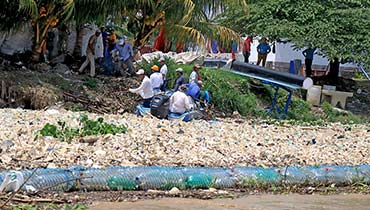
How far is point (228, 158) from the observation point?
35.5ft

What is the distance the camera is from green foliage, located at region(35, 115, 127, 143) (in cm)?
1074

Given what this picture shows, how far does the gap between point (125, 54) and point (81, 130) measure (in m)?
10.0

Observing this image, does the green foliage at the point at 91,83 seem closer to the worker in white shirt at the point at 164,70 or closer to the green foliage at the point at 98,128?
the worker in white shirt at the point at 164,70

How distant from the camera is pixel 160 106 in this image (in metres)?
15.2

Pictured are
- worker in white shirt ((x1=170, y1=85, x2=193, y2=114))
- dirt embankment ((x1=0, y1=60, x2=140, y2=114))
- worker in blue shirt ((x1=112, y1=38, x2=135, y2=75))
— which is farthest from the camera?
worker in blue shirt ((x1=112, y1=38, x2=135, y2=75))

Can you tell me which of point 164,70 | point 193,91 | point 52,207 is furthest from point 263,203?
point 164,70

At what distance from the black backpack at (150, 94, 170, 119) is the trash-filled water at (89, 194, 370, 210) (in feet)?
20.0

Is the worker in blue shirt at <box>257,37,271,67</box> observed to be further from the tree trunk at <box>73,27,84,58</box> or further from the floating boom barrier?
the floating boom barrier

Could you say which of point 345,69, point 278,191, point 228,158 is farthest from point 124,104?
point 345,69

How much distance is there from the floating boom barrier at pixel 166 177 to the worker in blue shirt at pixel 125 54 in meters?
11.3

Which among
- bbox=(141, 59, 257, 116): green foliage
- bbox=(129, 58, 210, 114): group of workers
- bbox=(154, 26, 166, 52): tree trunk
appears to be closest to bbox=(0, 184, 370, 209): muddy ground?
bbox=(129, 58, 210, 114): group of workers

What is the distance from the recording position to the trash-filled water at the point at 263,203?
8.15m

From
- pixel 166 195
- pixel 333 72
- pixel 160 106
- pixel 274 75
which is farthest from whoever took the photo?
pixel 333 72

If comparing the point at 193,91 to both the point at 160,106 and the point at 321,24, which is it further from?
the point at 321,24
